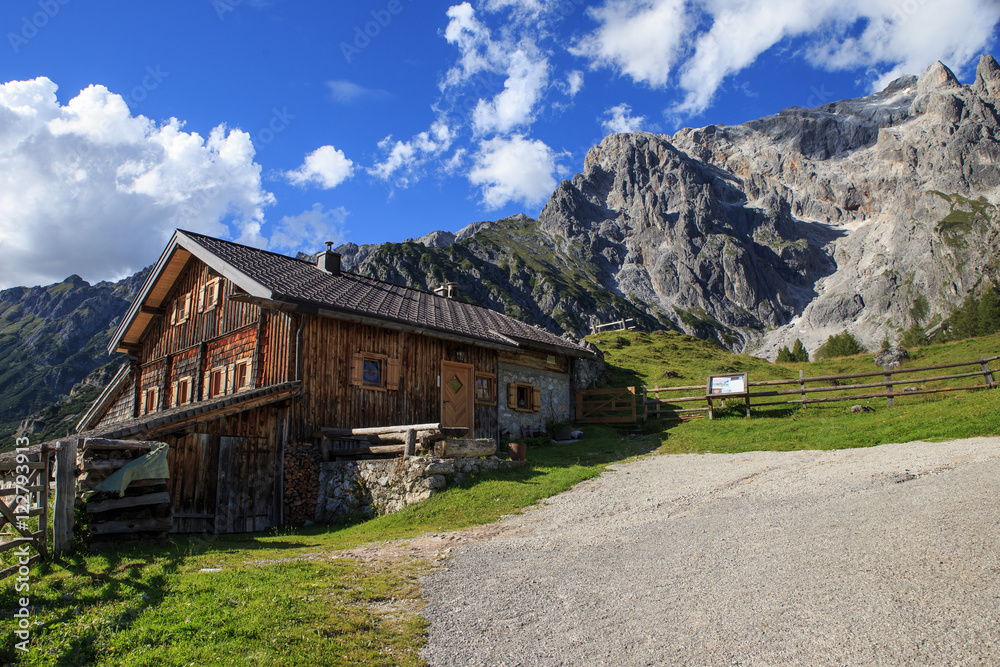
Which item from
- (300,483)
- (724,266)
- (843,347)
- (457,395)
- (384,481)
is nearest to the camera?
(384,481)

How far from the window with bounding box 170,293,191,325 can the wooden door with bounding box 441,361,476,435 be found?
969 centimetres

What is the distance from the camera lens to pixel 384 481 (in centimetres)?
1377

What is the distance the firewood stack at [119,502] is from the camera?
9.46 meters

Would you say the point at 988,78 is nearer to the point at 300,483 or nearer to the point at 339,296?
the point at 339,296

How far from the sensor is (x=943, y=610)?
590 centimetres

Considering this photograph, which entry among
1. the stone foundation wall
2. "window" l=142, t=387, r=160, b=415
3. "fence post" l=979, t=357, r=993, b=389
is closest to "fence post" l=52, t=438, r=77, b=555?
the stone foundation wall

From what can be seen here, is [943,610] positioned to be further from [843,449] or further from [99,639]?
[843,449]

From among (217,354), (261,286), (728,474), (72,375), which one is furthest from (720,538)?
(72,375)

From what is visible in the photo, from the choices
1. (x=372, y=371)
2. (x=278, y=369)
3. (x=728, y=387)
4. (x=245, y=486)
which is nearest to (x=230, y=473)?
(x=245, y=486)

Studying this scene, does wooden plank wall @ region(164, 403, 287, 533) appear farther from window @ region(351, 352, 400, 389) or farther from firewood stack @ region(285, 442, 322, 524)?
window @ region(351, 352, 400, 389)

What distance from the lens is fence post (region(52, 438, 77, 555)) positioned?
880 centimetres

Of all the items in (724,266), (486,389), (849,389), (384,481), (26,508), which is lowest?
(384,481)

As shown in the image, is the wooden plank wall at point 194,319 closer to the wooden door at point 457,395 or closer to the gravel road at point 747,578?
the wooden door at point 457,395

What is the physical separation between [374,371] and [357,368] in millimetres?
719
